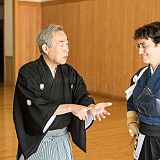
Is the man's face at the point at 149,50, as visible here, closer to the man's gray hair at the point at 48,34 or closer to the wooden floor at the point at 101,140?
the man's gray hair at the point at 48,34

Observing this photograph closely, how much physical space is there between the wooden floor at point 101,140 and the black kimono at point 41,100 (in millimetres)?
1520

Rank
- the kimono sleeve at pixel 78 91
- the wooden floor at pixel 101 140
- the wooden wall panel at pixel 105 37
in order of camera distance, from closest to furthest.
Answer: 1. the kimono sleeve at pixel 78 91
2. the wooden floor at pixel 101 140
3. the wooden wall panel at pixel 105 37

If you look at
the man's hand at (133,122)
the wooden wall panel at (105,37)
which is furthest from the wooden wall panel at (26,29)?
the man's hand at (133,122)

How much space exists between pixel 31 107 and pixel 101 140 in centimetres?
244

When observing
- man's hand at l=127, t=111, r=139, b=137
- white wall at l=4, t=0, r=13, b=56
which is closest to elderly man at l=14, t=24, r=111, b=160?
man's hand at l=127, t=111, r=139, b=137

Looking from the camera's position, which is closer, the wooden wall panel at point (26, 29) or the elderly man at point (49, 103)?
the elderly man at point (49, 103)

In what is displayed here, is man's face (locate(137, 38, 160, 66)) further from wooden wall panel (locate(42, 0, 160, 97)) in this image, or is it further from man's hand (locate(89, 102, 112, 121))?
wooden wall panel (locate(42, 0, 160, 97))

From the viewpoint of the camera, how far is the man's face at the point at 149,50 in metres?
1.97

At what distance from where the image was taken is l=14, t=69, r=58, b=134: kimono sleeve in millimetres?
2127

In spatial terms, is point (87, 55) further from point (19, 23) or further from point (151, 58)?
point (151, 58)

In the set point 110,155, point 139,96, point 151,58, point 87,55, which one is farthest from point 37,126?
point 87,55

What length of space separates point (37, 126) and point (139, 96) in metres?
0.65

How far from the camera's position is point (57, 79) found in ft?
7.45

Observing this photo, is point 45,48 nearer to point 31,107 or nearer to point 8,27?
point 31,107
